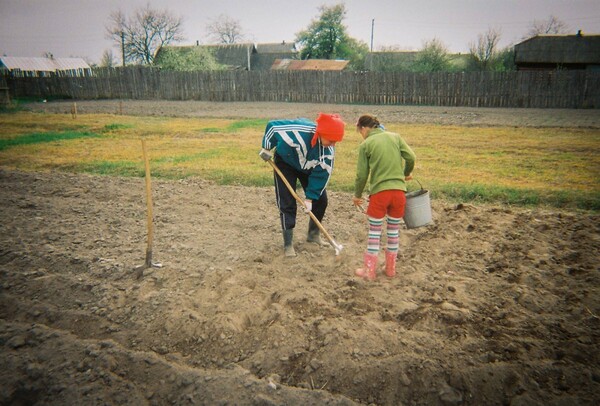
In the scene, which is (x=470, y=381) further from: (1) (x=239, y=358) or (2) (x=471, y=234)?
(2) (x=471, y=234)

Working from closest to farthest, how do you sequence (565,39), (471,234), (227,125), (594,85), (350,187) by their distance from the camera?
(471,234) < (350,187) < (227,125) < (594,85) < (565,39)

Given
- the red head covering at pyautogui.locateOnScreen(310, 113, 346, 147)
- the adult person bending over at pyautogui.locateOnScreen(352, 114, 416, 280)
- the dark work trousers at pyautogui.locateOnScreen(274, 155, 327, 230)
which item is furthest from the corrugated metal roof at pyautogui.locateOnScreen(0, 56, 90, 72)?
the adult person bending over at pyautogui.locateOnScreen(352, 114, 416, 280)

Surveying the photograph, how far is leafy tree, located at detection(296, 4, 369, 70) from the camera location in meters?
45.3

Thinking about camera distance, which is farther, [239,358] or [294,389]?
[239,358]

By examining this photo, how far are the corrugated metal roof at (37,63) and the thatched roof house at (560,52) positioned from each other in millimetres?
50120

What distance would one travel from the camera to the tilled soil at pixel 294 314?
8.80 feet

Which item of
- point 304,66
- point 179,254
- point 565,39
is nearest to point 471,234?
point 179,254

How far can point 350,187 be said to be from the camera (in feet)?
23.1

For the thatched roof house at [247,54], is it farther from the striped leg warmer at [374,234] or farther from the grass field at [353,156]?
the striped leg warmer at [374,234]

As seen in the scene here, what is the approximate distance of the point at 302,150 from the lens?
4.29m

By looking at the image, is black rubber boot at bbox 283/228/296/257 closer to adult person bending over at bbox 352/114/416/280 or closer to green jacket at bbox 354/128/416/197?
adult person bending over at bbox 352/114/416/280

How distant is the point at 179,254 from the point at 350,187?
136 inches

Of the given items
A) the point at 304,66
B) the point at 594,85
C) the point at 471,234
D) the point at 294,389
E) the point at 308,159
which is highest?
the point at 304,66

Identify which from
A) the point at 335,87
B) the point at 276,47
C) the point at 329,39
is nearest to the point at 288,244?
the point at 335,87
